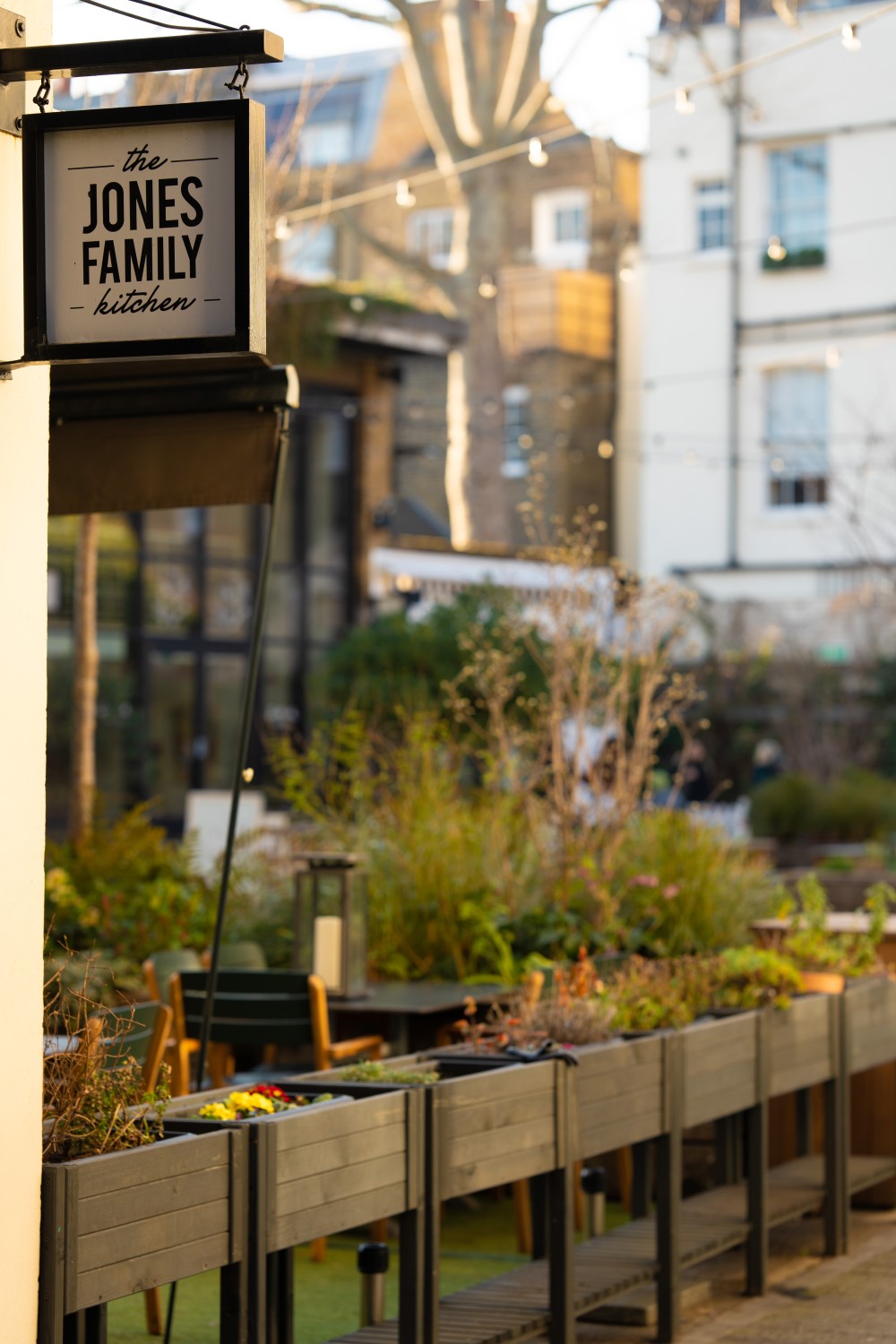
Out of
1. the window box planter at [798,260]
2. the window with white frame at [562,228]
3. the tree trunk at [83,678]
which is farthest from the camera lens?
the window with white frame at [562,228]

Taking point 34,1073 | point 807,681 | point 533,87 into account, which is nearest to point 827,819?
point 807,681

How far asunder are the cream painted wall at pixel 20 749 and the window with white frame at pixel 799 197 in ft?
74.5

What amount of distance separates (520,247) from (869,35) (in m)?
6.78

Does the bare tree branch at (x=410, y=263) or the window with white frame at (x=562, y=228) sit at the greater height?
the window with white frame at (x=562, y=228)

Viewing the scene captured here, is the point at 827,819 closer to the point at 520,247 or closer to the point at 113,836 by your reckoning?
the point at 113,836

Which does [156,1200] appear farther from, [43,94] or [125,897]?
[125,897]

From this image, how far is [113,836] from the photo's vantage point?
9344 mm

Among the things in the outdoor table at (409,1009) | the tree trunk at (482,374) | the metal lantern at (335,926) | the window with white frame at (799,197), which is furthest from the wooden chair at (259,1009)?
the window with white frame at (799,197)

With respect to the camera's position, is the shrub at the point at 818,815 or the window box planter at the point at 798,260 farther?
the window box planter at the point at 798,260

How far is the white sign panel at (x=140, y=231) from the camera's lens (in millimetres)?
3543

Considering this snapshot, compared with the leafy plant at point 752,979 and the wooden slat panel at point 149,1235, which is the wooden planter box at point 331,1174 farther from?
the leafy plant at point 752,979

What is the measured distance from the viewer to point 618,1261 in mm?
5617

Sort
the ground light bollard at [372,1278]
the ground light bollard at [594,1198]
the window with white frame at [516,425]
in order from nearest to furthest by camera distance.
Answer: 1. the ground light bollard at [372,1278]
2. the ground light bollard at [594,1198]
3. the window with white frame at [516,425]

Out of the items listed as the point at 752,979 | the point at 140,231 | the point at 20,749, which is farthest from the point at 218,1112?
the point at 752,979
